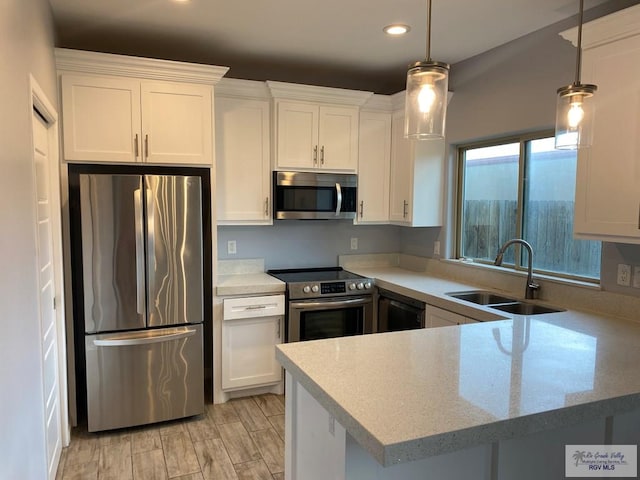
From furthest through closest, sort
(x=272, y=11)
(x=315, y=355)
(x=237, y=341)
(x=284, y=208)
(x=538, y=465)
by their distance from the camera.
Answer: (x=284, y=208)
(x=237, y=341)
(x=272, y=11)
(x=315, y=355)
(x=538, y=465)

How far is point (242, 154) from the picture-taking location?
3508 mm

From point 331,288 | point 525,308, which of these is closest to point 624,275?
point 525,308

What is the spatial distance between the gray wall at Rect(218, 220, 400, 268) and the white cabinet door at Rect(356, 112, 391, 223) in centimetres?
34

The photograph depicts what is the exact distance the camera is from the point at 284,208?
11.8ft

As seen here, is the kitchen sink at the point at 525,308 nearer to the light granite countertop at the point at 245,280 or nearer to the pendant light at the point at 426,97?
the light granite countertop at the point at 245,280

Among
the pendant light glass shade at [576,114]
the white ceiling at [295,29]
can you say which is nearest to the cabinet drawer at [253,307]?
the white ceiling at [295,29]

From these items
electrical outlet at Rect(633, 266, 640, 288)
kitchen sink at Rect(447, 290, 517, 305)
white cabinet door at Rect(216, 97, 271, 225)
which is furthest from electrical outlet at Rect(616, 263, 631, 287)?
white cabinet door at Rect(216, 97, 271, 225)

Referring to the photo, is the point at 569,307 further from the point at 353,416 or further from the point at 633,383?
the point at 353,416

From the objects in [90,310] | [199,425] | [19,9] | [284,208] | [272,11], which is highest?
[272,11]

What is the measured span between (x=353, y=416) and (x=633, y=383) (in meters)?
0.94

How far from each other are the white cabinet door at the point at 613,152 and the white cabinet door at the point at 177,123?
2285mm

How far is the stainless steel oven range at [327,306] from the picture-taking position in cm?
339

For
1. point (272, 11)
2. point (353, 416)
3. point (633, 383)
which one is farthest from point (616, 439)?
point (272, 11)

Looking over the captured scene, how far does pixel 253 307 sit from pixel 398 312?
1.06m
